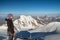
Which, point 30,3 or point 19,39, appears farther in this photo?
point 30,3

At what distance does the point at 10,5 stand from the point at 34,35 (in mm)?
630

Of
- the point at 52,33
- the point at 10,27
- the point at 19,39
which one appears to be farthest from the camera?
the point at 52,33

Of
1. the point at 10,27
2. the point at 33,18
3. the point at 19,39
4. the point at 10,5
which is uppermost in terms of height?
the point at 10,5

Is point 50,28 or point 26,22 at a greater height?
point 26,22

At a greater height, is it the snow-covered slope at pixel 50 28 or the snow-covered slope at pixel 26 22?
the snow-covered slope at pixel 26 22

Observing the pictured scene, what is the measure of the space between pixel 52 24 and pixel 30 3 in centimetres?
49

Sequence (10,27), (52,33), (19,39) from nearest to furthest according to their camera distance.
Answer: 1. (10,27)
2. (19,39)
3. (52,33)

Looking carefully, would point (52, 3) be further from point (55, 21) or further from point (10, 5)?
point (10, 5)

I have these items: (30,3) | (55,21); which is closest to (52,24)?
(55,21)

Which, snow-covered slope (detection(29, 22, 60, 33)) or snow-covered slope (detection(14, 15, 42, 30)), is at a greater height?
snow-covered slope (detection(14, 15, 42, 30))

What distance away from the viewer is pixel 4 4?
2332mm

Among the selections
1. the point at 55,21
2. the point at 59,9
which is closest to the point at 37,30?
the point at 55,21

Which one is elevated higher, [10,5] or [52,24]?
[10,5]

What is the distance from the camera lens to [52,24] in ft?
7.77
